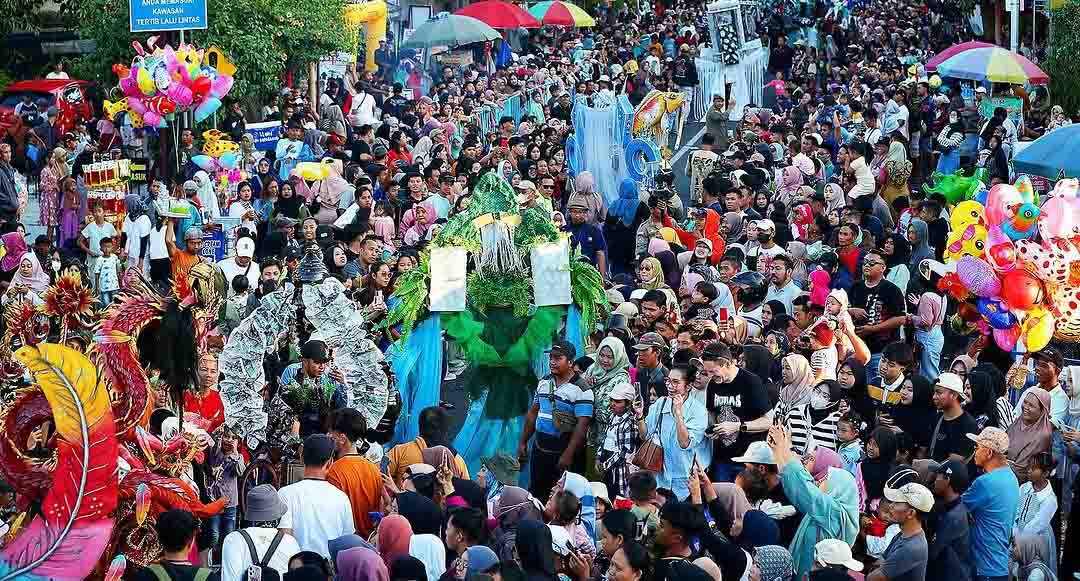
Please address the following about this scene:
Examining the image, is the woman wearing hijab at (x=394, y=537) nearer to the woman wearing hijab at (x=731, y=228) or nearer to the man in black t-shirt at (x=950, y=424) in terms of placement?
the man in black t-shirt at (x=950, y=424)

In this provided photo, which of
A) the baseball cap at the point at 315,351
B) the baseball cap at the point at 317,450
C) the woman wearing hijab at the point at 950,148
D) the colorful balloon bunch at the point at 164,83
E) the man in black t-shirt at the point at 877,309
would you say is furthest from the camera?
the woman wearing hijab at the point at 950,148

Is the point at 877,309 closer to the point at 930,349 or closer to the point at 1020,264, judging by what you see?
the point at 930,349

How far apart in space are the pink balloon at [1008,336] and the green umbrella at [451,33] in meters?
18.2

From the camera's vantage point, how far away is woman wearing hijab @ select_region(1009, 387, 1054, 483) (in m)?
8.96

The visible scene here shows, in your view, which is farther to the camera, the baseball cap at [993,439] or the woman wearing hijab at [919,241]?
the woman wearing hijab at [919,241]

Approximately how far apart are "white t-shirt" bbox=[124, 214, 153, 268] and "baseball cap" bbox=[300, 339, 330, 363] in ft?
20.4

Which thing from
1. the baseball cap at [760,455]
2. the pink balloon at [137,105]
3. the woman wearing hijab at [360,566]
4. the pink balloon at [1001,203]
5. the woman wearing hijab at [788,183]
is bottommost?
the woman wearing hijab at [360,566]

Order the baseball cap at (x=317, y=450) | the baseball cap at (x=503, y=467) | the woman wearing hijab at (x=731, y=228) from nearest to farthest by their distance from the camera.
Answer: the baseball cap at (x=317, y=450) < the baseball cap at (x=503, y=467) < the woman wearing hijab at (x=731, y=228)

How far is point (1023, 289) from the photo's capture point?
32.3 ft

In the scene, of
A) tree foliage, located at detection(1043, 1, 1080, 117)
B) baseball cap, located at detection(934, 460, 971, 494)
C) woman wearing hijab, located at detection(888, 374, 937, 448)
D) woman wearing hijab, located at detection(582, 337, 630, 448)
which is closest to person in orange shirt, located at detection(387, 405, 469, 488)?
woman wearing hijab, located at detection(582, 337, 630, 448)

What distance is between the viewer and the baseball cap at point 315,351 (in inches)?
363

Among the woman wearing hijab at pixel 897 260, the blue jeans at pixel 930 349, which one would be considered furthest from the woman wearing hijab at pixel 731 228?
the blue jeans at pixel 930 349

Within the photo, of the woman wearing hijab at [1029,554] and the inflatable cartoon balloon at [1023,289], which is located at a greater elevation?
the inflatable cartoon balloon at [1023,289]

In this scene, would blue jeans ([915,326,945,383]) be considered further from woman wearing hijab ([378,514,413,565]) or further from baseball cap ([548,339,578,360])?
woman wearing hijab ([378,514,413,565])
